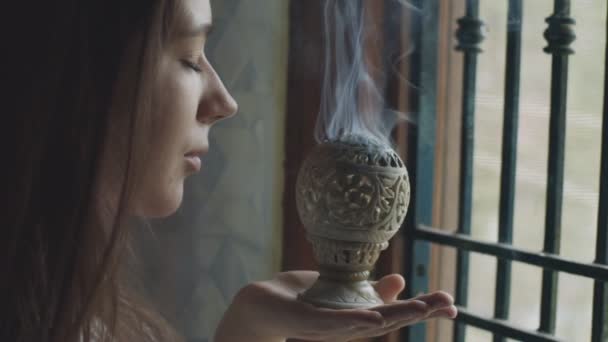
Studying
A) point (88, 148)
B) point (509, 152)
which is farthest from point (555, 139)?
point (88, 148)

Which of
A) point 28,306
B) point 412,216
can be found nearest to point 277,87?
point 412,216

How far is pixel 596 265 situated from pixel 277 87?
0.80 m

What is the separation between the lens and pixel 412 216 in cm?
136

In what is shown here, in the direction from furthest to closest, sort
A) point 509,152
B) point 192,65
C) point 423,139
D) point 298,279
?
point 423,139
point 509,152
point 298,279
point 192,65

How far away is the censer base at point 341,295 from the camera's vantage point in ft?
3.15

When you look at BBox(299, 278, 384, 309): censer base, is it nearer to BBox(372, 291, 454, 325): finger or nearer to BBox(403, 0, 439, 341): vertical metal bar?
BBox(372, 291, 454, 325): finger

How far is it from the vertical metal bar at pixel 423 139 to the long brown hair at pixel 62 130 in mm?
562

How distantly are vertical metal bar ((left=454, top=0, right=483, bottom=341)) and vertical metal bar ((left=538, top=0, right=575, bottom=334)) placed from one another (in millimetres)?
157

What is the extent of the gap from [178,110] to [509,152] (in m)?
0.56

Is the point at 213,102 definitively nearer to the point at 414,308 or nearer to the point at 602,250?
the point at 414,308

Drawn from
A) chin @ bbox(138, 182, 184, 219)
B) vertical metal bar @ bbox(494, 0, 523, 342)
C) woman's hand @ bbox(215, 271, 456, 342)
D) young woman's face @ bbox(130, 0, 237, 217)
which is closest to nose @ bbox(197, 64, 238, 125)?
young woman's face @ bbox(130, 0, 237, 217)

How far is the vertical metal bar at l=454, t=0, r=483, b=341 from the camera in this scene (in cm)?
123

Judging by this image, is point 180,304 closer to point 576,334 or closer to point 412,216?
point 412,216

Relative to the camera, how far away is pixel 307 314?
966 mm
